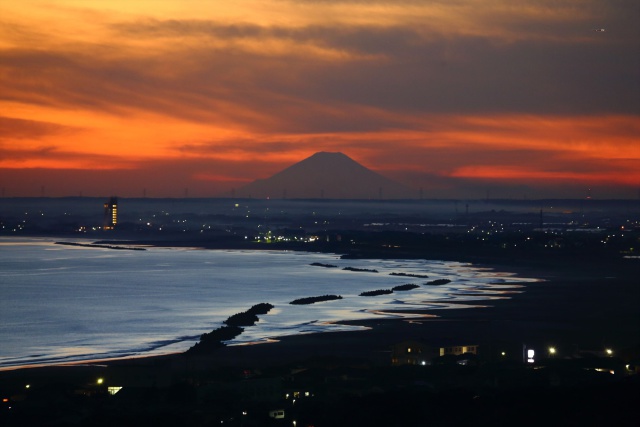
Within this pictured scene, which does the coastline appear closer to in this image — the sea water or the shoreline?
the shoreline

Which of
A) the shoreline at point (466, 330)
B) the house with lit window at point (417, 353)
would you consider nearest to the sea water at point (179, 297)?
the shoreline at point (466, 330)

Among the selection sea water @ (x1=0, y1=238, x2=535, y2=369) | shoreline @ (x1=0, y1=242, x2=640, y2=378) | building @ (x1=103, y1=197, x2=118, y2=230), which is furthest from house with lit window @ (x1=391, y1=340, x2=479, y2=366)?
building @ (x1=103, y1=197, x2=118, y2=230)

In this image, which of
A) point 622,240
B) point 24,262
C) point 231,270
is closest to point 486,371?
point 231,270

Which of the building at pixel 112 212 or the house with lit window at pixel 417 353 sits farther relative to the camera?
the building at pixel 112 212

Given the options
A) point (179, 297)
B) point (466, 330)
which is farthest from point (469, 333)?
point (179, 297)

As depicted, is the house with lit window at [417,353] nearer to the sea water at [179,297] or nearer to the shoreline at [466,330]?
the shoreline at [466,330]

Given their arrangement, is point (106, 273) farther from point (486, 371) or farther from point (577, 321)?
point (486, 371)

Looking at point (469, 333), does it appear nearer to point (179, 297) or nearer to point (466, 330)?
point (466, 330)

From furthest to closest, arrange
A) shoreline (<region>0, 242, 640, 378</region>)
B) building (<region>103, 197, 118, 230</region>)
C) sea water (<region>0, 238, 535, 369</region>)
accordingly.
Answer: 1. building (<region>103, 197, 118, 230</region>)
2. sea water (<region>0, 238, 535, 369</region>)
3. shoreline (<region>0, 242, 640, 378</region>)
